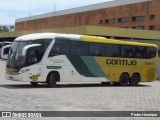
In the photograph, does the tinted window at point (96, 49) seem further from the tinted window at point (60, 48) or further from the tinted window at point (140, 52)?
the tinted window at point (140, 52)

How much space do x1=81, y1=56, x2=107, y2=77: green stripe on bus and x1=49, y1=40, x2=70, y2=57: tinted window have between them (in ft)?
4.26

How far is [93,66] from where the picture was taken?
24109 mm

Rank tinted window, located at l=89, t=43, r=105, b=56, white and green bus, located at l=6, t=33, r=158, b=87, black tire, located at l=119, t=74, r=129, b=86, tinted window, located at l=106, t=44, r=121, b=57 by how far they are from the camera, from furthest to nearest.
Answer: black tire, located at l=119, t=74, r=129, b=86, tinted window, located at l=106, t=44, r=121, b=57, tinted window, located at l=89, t=43, r=105, b=56, white and green bus, located at l=6, t=33, r=158, b=87

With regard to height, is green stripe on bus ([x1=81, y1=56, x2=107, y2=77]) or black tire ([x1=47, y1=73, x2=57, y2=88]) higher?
green stripe on bus ([x1=81, y1=56, x2=107, y2=77])

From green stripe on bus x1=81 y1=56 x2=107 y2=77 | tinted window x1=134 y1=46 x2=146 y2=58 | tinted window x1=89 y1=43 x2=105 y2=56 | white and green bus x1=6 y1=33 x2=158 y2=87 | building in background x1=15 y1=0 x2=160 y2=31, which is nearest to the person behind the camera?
white and green bus x1=6 y1=33 x2=158 y2=87

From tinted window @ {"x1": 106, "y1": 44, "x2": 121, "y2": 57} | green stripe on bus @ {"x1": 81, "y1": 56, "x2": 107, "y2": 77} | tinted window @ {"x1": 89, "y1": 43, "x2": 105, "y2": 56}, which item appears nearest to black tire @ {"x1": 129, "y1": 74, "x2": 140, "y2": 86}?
tinted window @ {"x1": 106, "y1": 44, "x2": 121, "y2": 57}

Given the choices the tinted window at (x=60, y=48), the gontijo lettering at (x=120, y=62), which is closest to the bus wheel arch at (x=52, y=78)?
the tinted window at (x=60, y=48)

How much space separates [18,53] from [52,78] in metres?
2.21

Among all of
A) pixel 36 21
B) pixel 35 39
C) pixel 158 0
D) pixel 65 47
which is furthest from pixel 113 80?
pixel 36 21

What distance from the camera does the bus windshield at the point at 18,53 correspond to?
20781 mm

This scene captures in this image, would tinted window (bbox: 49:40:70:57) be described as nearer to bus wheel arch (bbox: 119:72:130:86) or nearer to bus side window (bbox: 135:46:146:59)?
bus wheel arch (bbox: 119:72:130:86)

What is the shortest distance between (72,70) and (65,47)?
4.46 ft

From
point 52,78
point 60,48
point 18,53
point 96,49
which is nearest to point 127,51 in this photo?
point 96,49

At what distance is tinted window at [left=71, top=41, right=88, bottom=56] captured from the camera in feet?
75.2
